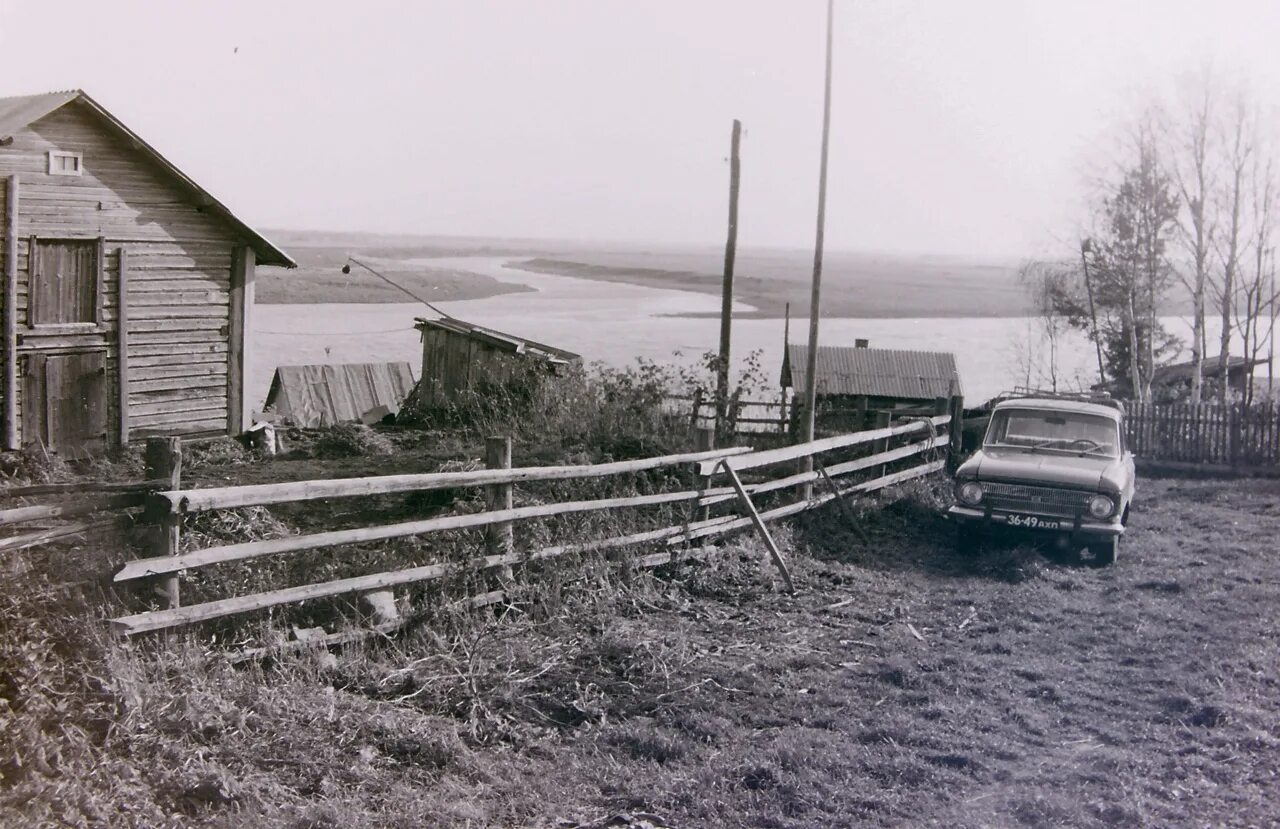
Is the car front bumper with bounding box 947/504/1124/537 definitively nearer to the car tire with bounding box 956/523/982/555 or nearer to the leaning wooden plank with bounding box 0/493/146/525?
the car tire with bounding box 956/523/982/555

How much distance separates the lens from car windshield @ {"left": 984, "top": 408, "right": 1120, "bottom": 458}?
1247 centimetres

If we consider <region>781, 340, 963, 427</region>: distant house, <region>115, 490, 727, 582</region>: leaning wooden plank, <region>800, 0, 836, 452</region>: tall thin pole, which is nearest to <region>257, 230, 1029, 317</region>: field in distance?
<region>781, 340, 963, 427</region>: distant house

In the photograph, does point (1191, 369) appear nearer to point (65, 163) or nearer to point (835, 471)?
→ point (835, 471)

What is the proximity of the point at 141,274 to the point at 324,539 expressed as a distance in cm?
1030

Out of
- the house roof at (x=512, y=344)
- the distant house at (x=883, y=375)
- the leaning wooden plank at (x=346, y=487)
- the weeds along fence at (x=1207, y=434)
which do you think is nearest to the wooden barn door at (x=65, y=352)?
the house roof at (x=512, y=344)

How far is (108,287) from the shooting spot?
1515 centimetres

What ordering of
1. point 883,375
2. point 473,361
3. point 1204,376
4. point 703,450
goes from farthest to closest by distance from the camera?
point 1204,376, point 883,375, point 473,361, point 703,450

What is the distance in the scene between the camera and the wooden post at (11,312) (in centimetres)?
1387

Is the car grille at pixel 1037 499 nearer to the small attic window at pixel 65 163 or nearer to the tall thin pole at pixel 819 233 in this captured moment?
the tall thin pole at pixel 819 233

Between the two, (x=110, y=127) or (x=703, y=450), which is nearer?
(x=703, y=450)

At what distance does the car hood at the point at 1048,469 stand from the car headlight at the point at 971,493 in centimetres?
10

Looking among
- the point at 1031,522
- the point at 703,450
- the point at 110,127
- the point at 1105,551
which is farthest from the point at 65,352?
the point at 1105,551

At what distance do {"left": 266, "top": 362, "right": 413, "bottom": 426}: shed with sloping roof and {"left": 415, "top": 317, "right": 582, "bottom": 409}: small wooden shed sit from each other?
2.97 ft

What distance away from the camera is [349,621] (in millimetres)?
7020
